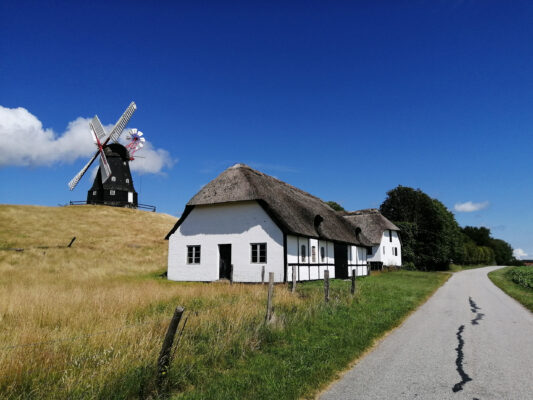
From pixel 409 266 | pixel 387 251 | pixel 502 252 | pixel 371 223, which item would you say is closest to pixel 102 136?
pixel 371 223

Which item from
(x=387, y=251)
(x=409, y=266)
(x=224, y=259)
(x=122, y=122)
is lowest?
(x=409, y=266)

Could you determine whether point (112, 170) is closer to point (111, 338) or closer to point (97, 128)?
point (97, 128)

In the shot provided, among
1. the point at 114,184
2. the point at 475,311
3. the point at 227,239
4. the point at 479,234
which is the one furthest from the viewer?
the point at 479,234

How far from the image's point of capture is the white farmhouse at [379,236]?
40.8m

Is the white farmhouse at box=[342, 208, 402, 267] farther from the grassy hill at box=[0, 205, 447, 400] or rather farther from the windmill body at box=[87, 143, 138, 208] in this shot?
the windmill body at box=[87, 143, 138, 208]

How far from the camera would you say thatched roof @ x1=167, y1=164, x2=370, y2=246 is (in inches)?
853

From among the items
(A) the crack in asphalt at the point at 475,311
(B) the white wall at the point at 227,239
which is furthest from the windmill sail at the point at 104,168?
(A) the crack in asphalt at the point at 475,311

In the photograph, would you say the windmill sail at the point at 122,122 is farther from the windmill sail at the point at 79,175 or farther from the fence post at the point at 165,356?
the fence post at the point at 165,356

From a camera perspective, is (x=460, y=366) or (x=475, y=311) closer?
(x=460, y=366)

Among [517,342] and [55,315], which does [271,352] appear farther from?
[517,342]

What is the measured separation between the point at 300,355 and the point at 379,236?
36220 millimetres

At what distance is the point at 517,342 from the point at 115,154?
202 ft

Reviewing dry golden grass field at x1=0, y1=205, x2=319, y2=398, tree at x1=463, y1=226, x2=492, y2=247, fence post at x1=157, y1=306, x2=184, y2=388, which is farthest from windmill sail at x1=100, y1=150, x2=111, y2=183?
tree at x1=463, y1=226, x2=492, y2=247

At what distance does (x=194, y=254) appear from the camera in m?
23.8
